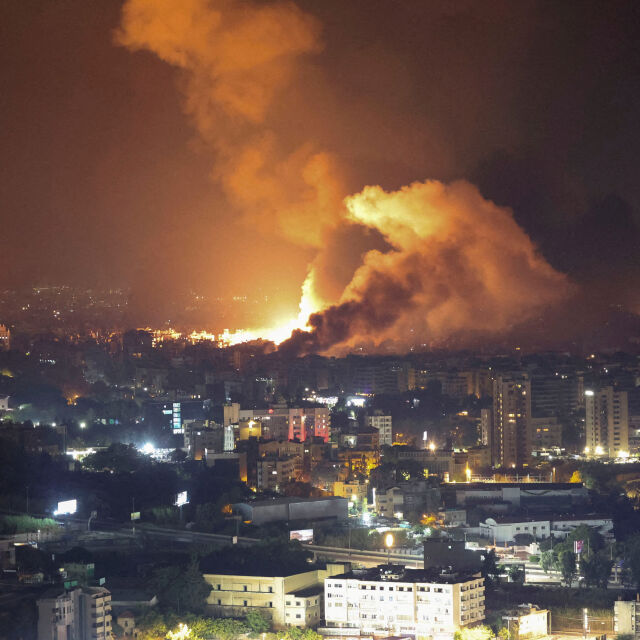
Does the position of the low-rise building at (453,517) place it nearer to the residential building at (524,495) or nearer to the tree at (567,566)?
the residential building at (524,495)

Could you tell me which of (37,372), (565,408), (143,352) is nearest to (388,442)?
(565,408)

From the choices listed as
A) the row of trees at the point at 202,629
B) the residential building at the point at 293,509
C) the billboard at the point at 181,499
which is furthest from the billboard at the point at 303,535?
the row of trees at the point at 202,629

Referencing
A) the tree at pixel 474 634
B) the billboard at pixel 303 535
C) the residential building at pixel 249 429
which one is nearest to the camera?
the tree at pixel 474 634

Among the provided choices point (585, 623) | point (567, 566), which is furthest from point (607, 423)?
point (585, 623)

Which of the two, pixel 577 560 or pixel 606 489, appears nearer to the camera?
pixel 577 560

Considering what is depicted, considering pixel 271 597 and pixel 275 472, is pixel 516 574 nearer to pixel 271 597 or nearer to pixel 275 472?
pixel 271 597

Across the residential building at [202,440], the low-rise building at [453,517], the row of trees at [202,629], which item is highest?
the residential building at [202,440]

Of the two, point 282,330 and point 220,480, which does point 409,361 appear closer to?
point 282,330
